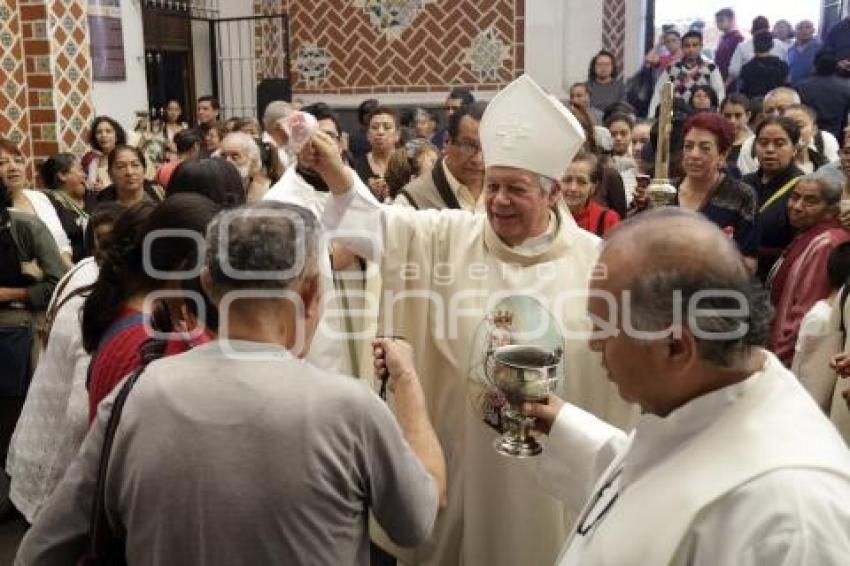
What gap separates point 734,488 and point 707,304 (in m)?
0.24

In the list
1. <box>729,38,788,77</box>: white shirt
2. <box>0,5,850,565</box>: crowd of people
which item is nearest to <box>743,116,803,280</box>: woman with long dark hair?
<box>0,5,850,565</box>: crowd of people

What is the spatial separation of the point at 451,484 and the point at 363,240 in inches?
28.7

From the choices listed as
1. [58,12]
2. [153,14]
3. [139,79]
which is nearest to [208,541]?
[58,12]

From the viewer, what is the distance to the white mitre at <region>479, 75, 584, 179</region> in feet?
8.11

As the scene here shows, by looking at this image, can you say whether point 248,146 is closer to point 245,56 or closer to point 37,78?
point 37,78

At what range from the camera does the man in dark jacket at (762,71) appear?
8.27 metres

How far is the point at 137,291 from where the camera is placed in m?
2.02

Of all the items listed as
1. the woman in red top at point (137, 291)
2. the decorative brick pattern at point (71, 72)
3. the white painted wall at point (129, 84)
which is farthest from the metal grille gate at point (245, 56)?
the woman in red top at point (137, 291)

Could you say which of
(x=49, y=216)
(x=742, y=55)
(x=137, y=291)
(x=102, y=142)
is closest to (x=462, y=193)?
(x=137, y=291)

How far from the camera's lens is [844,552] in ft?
3.43

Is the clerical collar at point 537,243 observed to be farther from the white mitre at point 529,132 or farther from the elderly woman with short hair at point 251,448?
the elderly woman with short hair at point 251,448

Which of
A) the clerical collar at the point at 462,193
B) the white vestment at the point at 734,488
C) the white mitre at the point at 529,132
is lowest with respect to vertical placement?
the white vestment at the point at 734,488

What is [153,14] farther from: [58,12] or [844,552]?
[844,552]

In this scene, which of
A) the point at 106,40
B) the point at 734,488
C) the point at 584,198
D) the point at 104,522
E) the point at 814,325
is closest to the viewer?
the point at 734,488
